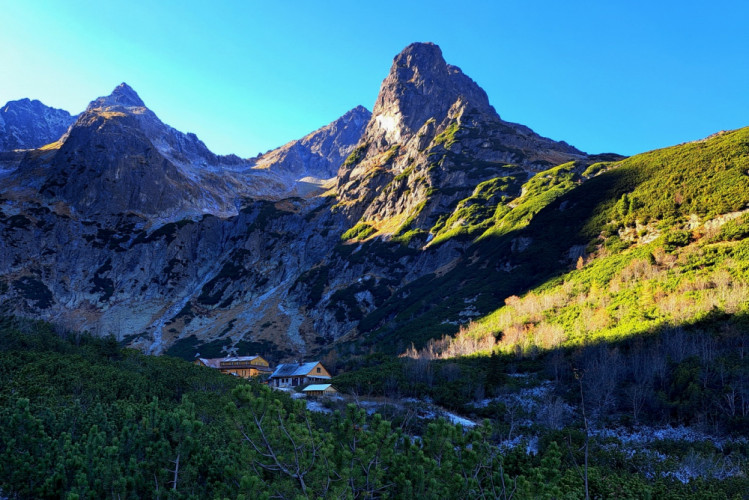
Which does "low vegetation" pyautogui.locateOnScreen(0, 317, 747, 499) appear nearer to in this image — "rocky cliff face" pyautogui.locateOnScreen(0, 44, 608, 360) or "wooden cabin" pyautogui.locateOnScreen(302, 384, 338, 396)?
"wooden cabin" pyautogui.locateOnScreen(302, 384, 338, 396)

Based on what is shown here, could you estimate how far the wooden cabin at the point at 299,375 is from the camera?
2660 inches

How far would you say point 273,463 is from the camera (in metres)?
10.1

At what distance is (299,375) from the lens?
224 ft

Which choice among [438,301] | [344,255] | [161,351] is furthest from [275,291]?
[438,301]

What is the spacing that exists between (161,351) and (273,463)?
10948 cm

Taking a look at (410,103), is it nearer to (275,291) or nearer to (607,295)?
(275,291)

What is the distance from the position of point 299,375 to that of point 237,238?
335 ft

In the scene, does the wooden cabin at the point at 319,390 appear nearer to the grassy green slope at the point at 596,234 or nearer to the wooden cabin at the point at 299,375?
the wooden cabin at the point at 299,375

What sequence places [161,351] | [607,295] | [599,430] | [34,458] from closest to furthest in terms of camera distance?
1. [34,458]
2. [599,430]
3. [607,295]
4. [161,351]

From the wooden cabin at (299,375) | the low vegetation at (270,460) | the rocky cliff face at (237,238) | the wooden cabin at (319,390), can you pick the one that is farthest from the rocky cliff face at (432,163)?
the low vegetation at (270,460)

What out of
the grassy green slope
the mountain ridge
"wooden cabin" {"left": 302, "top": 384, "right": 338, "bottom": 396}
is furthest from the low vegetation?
the mountain ridge

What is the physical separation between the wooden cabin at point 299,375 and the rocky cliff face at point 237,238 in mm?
24761

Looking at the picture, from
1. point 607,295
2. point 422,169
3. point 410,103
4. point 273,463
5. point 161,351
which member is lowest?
point 161,351

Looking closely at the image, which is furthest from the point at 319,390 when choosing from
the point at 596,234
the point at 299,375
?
the point at 596,234
